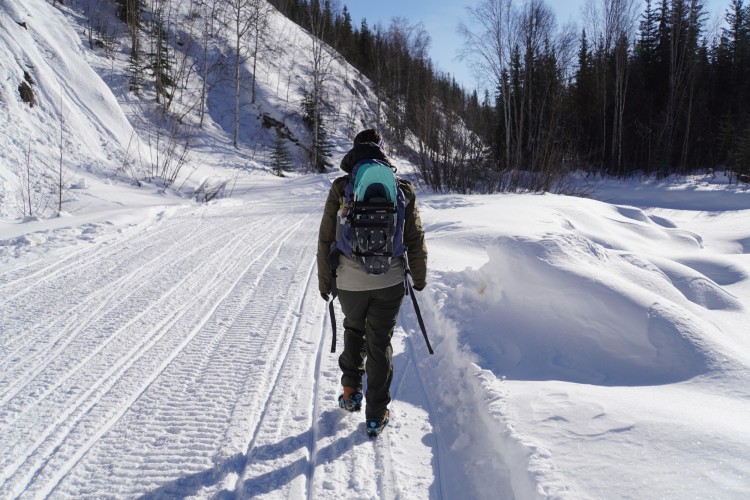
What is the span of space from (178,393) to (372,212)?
2027 mm

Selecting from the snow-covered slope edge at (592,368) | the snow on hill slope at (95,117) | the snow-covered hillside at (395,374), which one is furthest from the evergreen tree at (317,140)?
the snow-covered slope edge at (592,368)

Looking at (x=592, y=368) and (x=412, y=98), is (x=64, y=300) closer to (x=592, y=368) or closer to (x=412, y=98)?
(x=592, y=368)

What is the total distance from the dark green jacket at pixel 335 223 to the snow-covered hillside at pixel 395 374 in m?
1.04

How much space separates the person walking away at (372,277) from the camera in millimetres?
Result: 2607

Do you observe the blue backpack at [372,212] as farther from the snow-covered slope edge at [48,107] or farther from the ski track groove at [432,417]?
the snow-covered slope edge at [48,107]

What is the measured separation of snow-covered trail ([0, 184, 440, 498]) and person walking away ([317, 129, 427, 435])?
39 cm

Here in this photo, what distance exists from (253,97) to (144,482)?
3298 cm

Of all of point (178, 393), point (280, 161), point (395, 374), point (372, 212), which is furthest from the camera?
point (280, 161)

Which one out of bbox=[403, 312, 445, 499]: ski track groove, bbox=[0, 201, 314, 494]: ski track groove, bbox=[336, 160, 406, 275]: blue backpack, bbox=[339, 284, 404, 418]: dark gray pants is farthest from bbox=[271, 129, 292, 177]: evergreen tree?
bbox=[336, 160, 406, 275]: blue backpack

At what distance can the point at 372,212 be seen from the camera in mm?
2445

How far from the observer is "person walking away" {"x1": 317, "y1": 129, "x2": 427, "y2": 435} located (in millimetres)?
2607

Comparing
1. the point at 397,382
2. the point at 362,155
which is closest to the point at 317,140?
the point at 397,382

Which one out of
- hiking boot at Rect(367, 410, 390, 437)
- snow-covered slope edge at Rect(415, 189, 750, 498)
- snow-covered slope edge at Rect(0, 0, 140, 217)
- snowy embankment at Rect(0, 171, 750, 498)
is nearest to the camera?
snow-covered slope edge at Rect(415, 189, 750, 498)

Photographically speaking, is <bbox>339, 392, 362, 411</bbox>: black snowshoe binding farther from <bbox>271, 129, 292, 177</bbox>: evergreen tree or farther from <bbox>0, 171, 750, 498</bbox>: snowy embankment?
<bbox>271, 129, 292, 177</bbox>: evergreen tree
